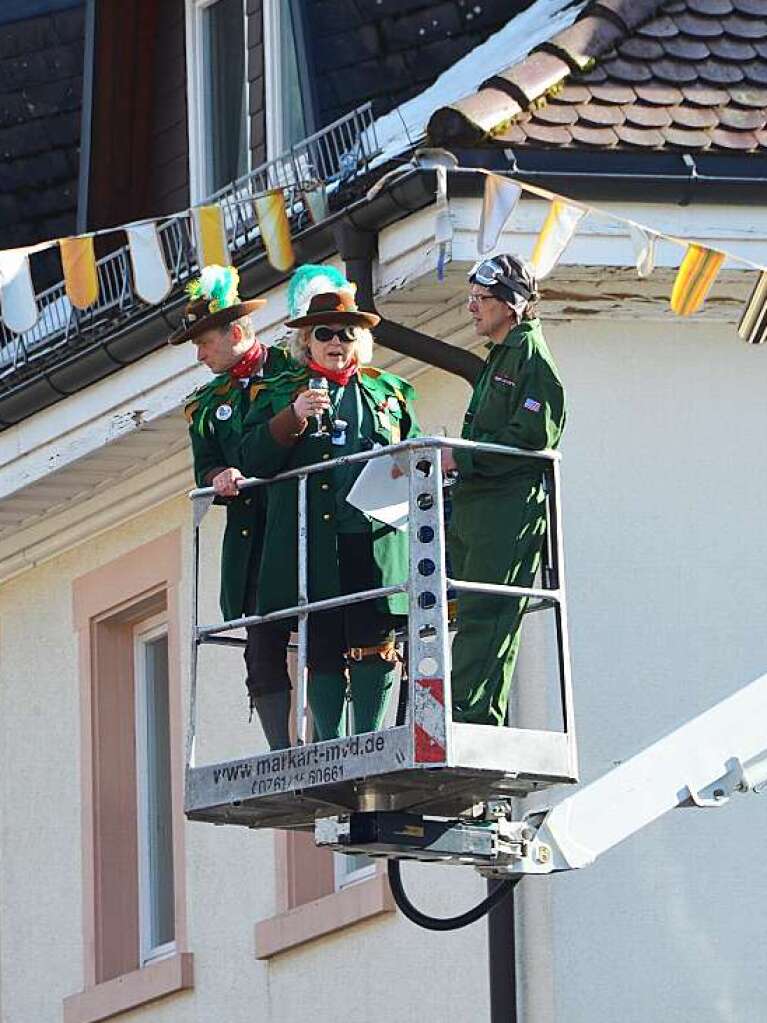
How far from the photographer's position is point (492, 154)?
1239 cm

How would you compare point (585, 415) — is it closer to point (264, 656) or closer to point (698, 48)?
point (698, 48)

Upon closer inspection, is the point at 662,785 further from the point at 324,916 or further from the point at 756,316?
the point at 324,916

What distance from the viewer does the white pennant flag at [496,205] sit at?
1189 centimetres

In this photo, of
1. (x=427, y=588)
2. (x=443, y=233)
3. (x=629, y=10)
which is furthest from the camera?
(x=629, y=10)

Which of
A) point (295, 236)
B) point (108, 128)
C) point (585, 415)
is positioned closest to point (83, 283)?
point (295, 236)

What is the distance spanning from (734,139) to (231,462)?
2616 mm

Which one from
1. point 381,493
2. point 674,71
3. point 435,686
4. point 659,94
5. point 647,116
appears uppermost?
point 674,71

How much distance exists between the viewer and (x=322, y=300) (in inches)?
420

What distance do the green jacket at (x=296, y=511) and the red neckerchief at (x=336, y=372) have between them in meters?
0.07

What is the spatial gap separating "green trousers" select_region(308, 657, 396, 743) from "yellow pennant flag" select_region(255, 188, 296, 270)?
7.24ft

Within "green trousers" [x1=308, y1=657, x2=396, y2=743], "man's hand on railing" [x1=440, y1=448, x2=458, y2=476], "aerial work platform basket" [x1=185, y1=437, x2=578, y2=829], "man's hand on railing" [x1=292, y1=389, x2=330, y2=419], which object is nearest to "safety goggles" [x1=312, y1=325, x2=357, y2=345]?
"man's hand on railing" [x1=292, y1=389, x2=330, y2=419]

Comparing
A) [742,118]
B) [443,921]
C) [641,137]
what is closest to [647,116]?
[641,137]

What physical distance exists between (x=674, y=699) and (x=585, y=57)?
7.58 ft

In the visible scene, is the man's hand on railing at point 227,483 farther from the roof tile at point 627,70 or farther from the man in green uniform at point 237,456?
the roof tile at point 627,70
